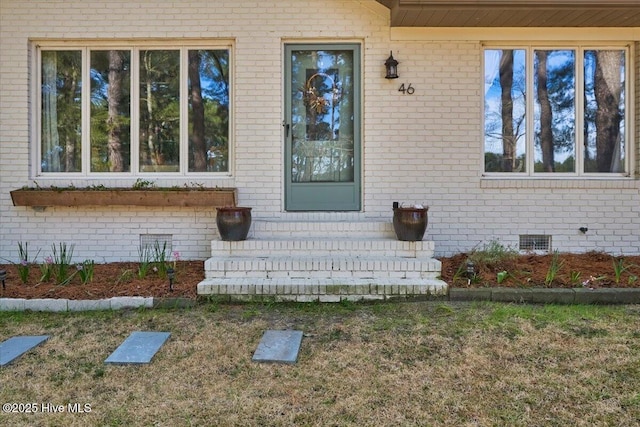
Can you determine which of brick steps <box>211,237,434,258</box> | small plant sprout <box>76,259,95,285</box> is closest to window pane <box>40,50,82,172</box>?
small plant sprout <box>76,259,95,285</box>

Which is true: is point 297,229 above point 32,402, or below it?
above

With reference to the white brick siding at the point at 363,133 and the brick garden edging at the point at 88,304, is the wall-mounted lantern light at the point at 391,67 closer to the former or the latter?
the white brick siding at the point at 363,133

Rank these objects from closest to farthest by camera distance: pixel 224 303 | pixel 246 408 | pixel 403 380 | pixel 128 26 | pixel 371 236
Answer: pixel 246 408, pixel 403 380, pixel 224 303, pixel 371 236, pixel 128 26

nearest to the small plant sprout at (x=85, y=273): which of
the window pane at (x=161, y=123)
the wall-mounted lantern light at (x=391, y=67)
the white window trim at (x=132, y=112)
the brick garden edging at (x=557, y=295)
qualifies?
the white window trim at (x=132, y=112)

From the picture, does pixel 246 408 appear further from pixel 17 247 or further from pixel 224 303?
pixel 17 247

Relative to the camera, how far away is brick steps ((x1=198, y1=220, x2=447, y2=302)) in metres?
3.87

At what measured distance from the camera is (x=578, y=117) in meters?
5.32

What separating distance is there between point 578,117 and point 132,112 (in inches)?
228

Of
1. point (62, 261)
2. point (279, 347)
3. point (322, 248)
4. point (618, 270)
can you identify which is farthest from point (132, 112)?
point (618, 270)

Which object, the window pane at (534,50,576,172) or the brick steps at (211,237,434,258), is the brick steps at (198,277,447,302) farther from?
the window pane at (534,50,576,172)

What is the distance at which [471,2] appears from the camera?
4355mm

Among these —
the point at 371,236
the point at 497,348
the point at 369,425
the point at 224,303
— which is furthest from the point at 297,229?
the point at 369,425

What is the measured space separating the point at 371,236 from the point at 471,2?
108 inches

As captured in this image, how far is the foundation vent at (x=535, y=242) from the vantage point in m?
5.25
